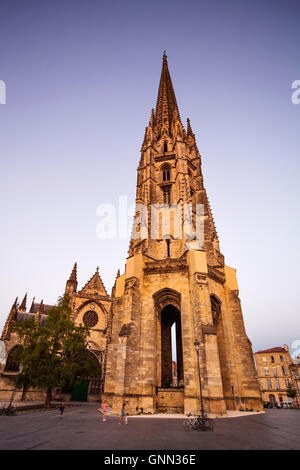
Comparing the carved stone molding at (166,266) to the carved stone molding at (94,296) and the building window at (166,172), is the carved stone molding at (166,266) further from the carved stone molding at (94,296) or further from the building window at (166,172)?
the carved stone molding at (94,296)

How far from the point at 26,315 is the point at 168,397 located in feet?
97.1

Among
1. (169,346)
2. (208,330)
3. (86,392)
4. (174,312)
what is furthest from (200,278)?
(86,392)

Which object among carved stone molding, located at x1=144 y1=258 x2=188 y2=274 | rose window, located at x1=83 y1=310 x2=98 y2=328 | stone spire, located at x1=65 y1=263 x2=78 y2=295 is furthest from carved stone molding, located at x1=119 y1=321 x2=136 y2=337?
stone spire, located at x1=65 y1=263 x2=78 y2=295

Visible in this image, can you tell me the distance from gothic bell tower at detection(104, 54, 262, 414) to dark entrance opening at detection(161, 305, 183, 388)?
0.26 feet

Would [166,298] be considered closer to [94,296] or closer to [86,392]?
[94,296]

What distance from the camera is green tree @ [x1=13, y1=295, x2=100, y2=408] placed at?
16281 millimetres

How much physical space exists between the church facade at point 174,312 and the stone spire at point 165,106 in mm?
5149

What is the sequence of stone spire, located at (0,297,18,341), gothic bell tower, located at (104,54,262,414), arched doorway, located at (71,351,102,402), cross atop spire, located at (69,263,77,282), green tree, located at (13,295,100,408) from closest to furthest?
gothic bell tower, located at (104,54,262,414) < green tree, located at (13,295,100,408) < arched doorway, located at (71,351,102,402) < stone spire, located at (0,297,18,341) < cross atop spire, located at (69,263,77,282)

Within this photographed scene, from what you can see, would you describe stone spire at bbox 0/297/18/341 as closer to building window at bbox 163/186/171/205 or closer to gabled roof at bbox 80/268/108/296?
gabled roof at bbox 80/268/108/296

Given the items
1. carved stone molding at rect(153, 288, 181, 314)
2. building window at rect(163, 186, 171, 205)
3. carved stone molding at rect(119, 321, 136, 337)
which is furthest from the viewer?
building window at rect(163, 186, 171, 205)

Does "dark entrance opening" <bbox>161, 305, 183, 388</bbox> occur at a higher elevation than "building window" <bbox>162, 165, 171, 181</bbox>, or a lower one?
lower

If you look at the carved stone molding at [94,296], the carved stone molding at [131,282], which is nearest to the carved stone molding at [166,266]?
the carved stone molding at [131,282]
